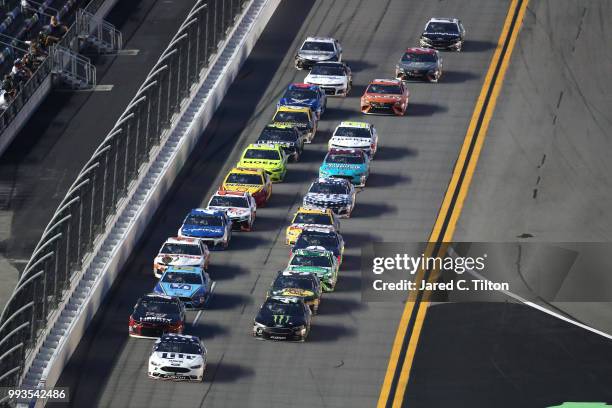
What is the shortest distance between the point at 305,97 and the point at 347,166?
7461 millimetres

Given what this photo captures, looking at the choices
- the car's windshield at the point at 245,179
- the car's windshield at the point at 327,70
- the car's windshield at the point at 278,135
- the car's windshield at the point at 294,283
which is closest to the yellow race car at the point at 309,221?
the car's windshield at the point at 245,179

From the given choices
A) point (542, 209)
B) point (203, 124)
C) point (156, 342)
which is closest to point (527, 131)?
point (542, 209)

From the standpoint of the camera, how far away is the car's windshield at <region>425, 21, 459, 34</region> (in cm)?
9381

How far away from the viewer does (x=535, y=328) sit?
68.7 metres

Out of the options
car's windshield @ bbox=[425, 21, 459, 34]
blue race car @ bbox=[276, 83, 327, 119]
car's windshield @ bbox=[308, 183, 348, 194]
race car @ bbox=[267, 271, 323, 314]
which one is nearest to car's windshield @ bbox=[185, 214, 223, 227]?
car's windshield @ bbox=[308, 183, 348, 194]

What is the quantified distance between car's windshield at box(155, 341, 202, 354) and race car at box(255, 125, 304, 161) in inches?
737

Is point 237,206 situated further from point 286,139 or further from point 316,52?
point 316,52

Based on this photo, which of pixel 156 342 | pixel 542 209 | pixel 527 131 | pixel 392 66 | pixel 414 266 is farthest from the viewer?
pixel 392 66

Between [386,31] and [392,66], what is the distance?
166 inches

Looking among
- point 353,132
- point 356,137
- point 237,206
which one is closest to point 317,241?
point 237,206

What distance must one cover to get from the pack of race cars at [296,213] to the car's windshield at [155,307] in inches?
1.3

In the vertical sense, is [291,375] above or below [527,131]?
below

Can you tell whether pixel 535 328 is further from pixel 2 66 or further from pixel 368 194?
pixel 2 66

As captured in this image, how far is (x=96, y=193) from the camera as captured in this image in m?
70.6
